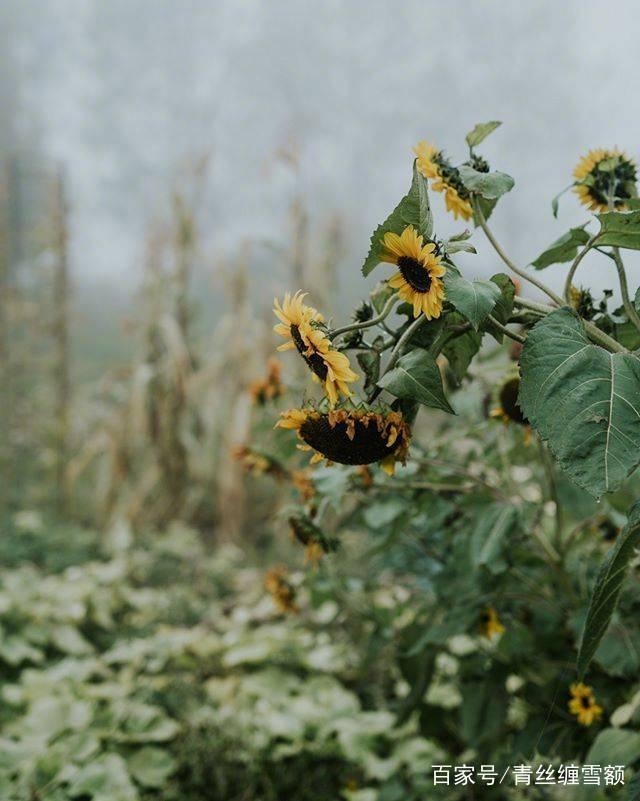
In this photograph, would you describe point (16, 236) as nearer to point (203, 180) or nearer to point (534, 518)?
point (203, 180)

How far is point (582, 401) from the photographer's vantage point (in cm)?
44

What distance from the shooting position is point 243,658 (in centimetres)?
172

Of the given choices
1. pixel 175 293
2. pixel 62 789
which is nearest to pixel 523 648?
pixel 62 789

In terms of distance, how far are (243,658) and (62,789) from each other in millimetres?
615

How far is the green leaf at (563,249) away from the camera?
0.57 meters

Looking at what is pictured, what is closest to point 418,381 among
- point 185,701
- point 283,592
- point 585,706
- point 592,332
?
point 592,332

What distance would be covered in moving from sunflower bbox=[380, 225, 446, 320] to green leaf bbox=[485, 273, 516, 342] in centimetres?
5

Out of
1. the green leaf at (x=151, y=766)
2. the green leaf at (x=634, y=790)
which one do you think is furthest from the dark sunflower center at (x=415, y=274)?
the green leaf at (x=151, y=766)

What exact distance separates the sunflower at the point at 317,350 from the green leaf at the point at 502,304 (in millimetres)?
116

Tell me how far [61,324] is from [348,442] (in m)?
3.89

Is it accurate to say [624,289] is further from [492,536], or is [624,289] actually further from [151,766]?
[151,766]

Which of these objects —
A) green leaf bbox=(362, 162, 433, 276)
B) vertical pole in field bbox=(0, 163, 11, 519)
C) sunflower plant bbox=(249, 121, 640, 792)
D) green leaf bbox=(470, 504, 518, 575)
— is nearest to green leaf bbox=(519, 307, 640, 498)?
sunflower plant bbox=(249, 121, 640, 792)

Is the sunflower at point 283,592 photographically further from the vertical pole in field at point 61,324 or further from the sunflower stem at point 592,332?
the vertical pole in field at point 61,324

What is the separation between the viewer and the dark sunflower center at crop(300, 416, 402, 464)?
449 millimetres
